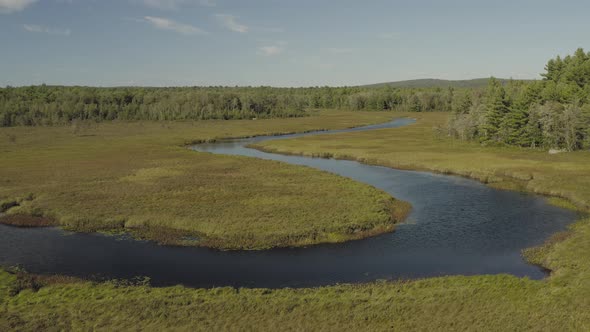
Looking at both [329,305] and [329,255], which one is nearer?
[329,305]

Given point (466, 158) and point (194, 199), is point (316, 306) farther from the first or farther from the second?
point (466, 158)

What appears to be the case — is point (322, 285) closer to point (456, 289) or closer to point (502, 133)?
point (456, 289)

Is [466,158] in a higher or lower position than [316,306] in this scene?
higher

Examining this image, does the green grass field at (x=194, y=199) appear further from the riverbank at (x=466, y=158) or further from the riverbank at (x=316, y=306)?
the riverbank at (x=466, y=158)

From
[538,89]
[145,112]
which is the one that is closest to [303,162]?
[538,89]

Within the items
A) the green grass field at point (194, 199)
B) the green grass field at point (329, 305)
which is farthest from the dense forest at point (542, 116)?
the green grass field at point (329, 305)

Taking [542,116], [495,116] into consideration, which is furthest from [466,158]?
[495,116]
